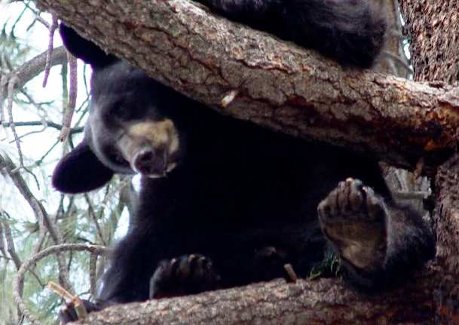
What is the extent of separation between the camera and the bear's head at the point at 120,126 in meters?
3.49

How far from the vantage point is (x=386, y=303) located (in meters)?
2.91

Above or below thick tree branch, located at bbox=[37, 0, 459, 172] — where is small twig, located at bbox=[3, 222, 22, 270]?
below

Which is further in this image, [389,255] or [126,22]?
[389,255]

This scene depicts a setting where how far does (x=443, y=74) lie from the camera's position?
11.1 ft

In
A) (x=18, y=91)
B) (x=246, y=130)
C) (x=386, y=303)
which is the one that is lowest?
(x=386, y=303)

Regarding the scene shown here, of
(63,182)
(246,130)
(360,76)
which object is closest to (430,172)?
(360,76)

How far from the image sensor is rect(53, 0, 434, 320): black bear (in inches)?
123

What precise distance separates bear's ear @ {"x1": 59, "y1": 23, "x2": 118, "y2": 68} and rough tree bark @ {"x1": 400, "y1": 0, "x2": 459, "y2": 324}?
4.11 feet

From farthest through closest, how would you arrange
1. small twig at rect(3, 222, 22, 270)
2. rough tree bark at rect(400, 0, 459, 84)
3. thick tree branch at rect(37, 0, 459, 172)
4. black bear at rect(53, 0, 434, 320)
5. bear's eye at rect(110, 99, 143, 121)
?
1. small twig at rect(3, 222, 22, 270)
2. bear's eye at rect(110, 99, 143, 121)
3. rough tree bark at rect(400, 0, 459, 84)
4. black bear at rect(53, 0, 434, 320)
5. thick tree branch at rect(37, 0, 459, 172)

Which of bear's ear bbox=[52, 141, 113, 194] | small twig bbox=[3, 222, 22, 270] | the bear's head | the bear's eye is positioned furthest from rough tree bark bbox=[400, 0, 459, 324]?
small twig bbox=[3, 222, 22, 270]

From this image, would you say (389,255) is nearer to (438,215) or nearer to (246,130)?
(438,215)

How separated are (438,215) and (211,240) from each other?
1.01 meters

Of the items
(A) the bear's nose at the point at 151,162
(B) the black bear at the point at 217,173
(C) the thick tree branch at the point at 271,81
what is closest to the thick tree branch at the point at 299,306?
(B) the black bear at the point at 217,173

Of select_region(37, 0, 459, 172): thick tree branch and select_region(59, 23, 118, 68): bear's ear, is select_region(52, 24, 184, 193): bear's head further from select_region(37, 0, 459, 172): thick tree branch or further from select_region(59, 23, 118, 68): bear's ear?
select_region(37, 0, 459, 172): thick tree branch
